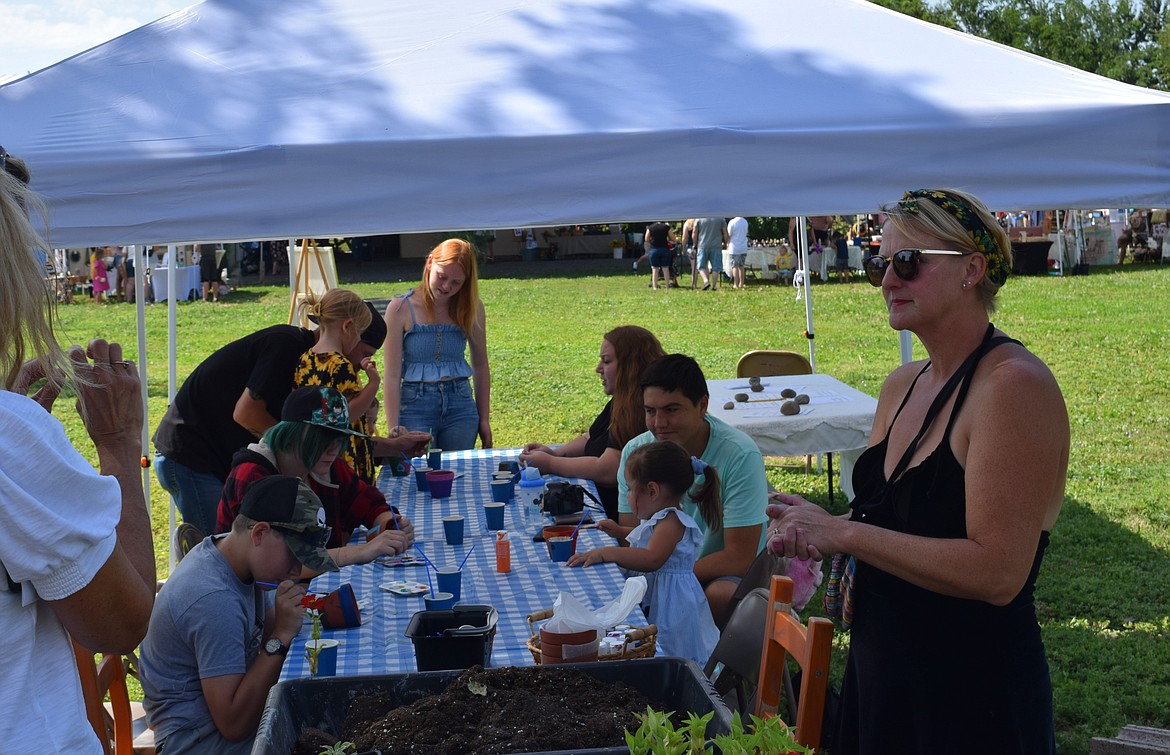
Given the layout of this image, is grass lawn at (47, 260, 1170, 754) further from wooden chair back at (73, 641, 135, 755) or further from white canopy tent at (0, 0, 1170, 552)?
wooden chair back at (73, 641, 135, 755)

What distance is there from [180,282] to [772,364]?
1521 centimetres

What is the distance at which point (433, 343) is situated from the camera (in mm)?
5082

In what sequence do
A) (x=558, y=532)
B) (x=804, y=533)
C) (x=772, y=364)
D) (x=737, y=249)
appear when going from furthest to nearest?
(x=737, y=249)
(x=772, y=364)
(x=558, y=532)
(x=804, y=533)

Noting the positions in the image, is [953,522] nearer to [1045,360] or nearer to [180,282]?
[1045,360]

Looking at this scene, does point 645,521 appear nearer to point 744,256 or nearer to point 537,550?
point 537,550

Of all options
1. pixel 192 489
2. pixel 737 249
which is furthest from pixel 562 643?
pixel 737 249

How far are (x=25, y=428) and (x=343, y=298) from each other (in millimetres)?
3143

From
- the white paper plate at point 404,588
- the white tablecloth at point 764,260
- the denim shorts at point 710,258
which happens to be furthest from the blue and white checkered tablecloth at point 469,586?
the white tablecloth at point 764,260

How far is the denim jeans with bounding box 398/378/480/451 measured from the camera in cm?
515

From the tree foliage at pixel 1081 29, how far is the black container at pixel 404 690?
40.5 m

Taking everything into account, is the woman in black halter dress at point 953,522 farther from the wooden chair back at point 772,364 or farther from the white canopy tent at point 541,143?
the wooden chair back at point 772,364

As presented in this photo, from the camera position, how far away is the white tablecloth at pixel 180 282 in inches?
705

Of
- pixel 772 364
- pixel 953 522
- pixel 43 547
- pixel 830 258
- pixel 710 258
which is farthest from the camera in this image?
pixel 830 258

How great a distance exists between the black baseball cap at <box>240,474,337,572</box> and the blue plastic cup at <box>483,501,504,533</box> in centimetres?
120
